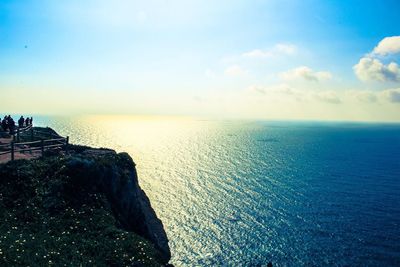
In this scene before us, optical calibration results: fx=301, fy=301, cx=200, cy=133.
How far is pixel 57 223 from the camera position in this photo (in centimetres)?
2514

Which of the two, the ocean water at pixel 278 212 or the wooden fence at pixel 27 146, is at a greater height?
the wooden fence at pixel 27 146

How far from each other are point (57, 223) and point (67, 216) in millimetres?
1255

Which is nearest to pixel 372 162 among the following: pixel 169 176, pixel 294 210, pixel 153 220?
pixel 294 210

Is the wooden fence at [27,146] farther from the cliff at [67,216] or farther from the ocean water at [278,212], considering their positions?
the ocean water at [278,212]

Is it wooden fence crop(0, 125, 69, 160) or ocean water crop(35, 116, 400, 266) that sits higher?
wooden fence crop(0, 125, 69, 160)

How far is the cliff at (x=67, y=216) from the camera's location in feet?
70.1

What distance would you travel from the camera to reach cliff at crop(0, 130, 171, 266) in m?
21.4

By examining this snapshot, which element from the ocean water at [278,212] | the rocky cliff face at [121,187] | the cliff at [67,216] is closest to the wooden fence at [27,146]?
the cliff at [67,216]

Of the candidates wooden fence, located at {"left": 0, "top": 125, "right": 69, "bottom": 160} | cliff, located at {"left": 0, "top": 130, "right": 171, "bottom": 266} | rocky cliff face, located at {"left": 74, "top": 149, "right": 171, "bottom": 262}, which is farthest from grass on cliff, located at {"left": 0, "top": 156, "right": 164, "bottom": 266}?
wooden fence, located at {"left": 0, "top": 125, "right": 69, "bottom": 160}

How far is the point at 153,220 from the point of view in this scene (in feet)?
153

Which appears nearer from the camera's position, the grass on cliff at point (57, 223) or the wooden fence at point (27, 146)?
the grass on cliff at point (57, 223)

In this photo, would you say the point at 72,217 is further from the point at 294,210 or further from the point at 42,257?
the point at 294,210

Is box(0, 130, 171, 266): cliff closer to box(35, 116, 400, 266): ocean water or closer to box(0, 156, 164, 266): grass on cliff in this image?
box(0, 156, 164, 266): grass on cliff

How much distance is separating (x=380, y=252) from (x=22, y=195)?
51418 mm
